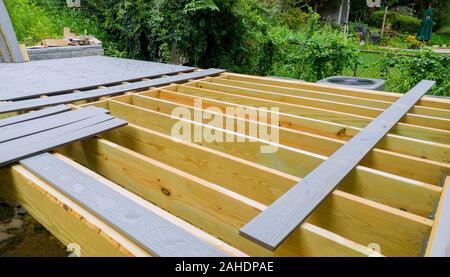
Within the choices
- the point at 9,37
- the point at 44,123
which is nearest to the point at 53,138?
the point at 44,123

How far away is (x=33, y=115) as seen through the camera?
2240 mm

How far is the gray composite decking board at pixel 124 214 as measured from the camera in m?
1.03

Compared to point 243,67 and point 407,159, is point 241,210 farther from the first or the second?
point 243,67

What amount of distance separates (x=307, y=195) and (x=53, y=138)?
4.64 ft

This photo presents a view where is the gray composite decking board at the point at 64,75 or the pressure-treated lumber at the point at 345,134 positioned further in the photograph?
the gray composite decking board at the point at 64,75

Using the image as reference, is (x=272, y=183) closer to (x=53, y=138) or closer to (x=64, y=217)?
(x=64, y=217)

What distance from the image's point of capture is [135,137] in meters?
2.06

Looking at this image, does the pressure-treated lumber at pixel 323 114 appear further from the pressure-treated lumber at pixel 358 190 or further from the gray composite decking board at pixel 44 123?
the gray composite decking board at pixel 44 123

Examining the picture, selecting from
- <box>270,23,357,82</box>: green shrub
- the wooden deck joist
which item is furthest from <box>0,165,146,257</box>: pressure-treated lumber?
<box>270,23,357,82</box>: green shrub

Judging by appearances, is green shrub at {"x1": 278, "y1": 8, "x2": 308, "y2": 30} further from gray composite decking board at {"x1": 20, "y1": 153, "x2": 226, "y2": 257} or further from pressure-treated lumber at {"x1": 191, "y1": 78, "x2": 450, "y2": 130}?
gray composite decking board at {"x1": 20, "y1": 153, "x2": 226, "y2": 257}

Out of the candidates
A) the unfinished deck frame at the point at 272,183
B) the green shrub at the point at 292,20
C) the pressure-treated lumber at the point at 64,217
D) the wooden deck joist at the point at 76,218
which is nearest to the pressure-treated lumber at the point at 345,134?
the unfinished deck frame at the point at 272,183

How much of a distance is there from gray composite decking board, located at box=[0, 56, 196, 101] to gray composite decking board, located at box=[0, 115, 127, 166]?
1.03 metres
